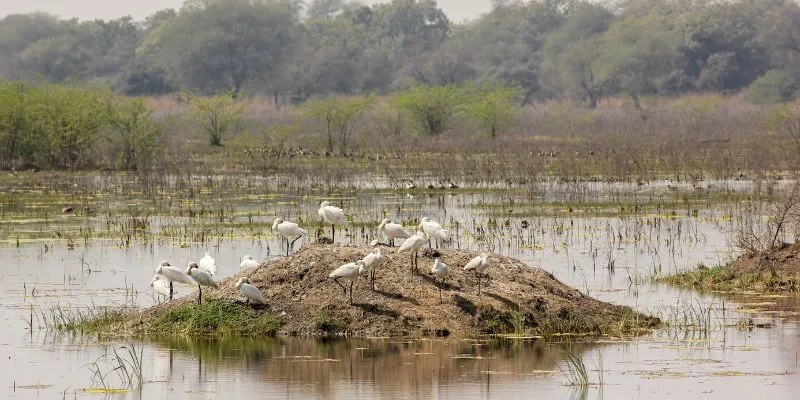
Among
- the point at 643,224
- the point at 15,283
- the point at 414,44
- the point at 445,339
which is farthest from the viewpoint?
the point at 414,44

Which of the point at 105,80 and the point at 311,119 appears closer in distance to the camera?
the point at 311,119

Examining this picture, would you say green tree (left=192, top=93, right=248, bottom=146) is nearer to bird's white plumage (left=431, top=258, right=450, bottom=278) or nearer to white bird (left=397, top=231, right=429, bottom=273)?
white bird (left=397, top=231, right=429, bottom=273)

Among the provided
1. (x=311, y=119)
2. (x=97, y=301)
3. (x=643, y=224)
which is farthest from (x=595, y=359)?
(x=311, y=119)

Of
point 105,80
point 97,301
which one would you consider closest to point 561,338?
point 97,301

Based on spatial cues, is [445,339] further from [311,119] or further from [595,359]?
[311,119]

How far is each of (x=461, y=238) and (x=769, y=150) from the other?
974 inches

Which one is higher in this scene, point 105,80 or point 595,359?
point 105,80

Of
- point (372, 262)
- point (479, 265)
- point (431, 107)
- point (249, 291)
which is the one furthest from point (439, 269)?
point (431, 107)

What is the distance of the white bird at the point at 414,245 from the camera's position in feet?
56.0

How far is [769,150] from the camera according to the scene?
49.1 metres

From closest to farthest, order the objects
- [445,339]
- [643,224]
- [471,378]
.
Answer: [471,378] < [445,339] < [643,224]

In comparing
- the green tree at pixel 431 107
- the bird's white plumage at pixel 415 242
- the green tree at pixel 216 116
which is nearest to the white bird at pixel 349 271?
the bird's white plumage at pixel 415 242

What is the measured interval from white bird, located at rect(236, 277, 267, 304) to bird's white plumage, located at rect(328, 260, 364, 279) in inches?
37.5

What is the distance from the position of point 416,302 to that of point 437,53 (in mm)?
105300
